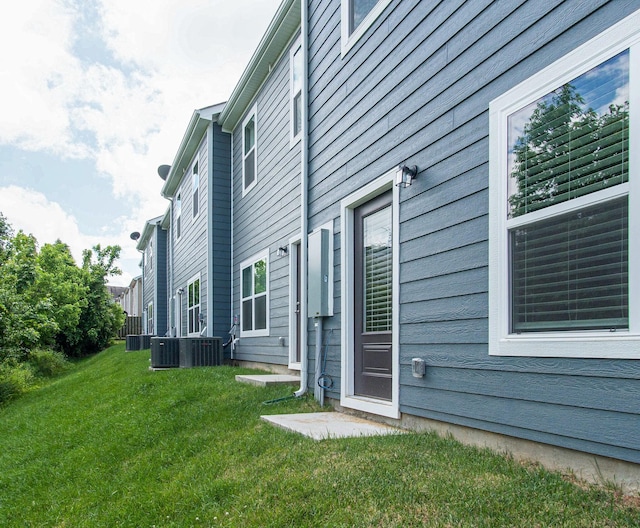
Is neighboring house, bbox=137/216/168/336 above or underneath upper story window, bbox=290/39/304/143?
underneath

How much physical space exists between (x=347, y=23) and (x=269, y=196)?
3830 mm

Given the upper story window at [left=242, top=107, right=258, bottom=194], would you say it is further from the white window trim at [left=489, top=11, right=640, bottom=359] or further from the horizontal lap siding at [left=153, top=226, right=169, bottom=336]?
the horizontal lap siding at [left=153, top=226, right=169, bottom=336]

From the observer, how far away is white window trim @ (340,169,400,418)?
4508 mm

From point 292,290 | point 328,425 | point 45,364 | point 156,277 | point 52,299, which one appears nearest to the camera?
point 328,425

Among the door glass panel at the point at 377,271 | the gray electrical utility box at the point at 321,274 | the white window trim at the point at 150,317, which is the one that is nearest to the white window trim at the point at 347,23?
the door glass panel at the point at 377,271

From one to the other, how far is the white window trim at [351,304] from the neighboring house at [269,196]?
230 centimetres

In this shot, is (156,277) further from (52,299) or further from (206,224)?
(206,224)

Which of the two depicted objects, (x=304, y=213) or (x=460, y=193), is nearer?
(x=460, y=193)

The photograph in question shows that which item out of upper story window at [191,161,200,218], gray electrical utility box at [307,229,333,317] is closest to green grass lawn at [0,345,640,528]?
gray electrical utility box at [307,229,333,317]

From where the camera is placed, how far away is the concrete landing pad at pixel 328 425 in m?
4.16

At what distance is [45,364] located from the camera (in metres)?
16.9

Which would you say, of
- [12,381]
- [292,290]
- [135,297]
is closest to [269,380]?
[292,290]

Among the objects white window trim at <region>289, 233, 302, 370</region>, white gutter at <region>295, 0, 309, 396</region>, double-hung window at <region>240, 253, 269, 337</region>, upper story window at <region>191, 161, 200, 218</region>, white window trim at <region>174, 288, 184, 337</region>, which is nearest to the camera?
white gutter at <region>295, 0, 309, 396</region>

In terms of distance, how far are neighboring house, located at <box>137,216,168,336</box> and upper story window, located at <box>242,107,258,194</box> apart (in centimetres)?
1140
